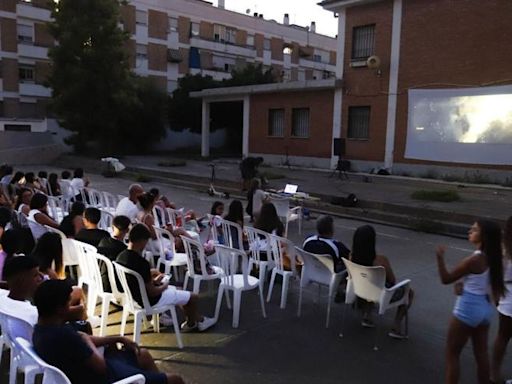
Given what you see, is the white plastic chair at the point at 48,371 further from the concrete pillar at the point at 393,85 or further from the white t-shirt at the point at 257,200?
the concrete pillar at the point at 393,85

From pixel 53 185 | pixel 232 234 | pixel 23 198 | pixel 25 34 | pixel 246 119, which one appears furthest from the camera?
pixel 25 34

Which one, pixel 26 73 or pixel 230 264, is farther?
pixel 26 73

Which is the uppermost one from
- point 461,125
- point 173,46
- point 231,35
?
point 231,35

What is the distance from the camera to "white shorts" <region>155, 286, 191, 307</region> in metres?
4.18

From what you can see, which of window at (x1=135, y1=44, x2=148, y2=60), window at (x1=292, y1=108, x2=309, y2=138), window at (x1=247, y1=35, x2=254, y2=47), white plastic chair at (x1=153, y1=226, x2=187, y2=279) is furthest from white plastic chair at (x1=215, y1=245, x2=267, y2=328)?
window at (x1=247, y1=35, x2=254, y2=47)

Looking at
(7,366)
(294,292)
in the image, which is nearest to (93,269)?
(7,366)

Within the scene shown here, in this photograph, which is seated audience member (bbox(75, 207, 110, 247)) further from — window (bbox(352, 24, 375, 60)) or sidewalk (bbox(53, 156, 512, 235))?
window (bbox(352, 24, 375, 60))

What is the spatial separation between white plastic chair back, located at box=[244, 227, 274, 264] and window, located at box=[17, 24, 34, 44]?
33.3 meters

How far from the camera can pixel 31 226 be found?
5.90 metres

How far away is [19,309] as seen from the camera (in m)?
3.26

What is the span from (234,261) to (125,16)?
3676 centimetres

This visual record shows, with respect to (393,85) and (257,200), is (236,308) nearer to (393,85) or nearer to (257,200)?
(257,200)

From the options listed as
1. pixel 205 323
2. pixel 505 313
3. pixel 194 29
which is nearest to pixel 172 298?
pixel 205 323

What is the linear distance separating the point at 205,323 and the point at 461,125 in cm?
1562
